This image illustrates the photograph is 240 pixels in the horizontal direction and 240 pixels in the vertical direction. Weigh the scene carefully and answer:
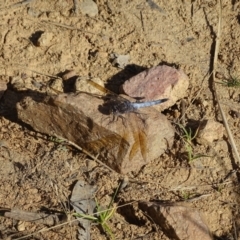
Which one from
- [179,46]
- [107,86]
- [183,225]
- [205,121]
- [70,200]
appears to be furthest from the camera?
[179,46]

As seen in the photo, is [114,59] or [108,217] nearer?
[108,217]

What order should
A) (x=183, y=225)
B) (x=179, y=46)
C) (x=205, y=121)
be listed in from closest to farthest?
(x=183, y=225)
(x=205, y=121)
(x=179, y=46)

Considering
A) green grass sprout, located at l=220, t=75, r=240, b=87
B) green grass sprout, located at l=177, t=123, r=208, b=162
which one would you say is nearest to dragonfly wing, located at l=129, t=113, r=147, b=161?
green grass sprout, located at l=177, t=123, r=208, b=162

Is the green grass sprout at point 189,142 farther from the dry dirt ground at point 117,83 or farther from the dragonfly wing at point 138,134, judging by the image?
the dragonfly wing at point 138,134

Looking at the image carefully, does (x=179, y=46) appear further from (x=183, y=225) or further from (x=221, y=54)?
(x=183, y=225)

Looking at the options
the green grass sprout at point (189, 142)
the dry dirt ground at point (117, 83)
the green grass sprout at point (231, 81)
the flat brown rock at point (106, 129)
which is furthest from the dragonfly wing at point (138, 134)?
the green grass sprout at point (231, 81)

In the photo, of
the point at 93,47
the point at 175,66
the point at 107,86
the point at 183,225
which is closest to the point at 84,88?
the point at 107,86
